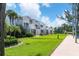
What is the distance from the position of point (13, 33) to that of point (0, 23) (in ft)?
62.9

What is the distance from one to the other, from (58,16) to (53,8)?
364cm

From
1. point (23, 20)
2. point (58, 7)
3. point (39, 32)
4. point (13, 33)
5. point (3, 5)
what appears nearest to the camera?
point (3, 5)

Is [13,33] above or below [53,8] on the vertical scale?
below

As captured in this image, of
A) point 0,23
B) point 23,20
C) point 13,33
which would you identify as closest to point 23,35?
point 13,33

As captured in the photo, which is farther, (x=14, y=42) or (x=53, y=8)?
(x=53, y=8)

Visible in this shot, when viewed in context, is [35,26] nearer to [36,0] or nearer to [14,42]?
[14,42]

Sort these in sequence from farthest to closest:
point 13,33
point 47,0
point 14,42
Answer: point 13,33 < point 14,42 < point 47,0

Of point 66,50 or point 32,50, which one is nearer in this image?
point 66,50

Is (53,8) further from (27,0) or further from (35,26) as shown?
(35,26)

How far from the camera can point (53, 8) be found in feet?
83.8

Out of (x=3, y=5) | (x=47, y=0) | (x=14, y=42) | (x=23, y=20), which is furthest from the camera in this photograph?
(x=23, y=20)

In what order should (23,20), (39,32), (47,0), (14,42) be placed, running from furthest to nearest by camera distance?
(39,32) < (23,20) < (14,42) < (47,0)

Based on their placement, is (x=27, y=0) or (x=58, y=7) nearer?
(x=27, y=0)

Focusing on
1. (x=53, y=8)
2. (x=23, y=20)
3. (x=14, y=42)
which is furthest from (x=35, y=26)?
(x=14, y=42)
